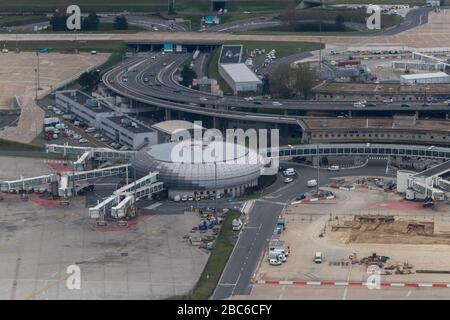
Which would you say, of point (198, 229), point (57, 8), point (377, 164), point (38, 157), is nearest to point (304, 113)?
point (377, 164)

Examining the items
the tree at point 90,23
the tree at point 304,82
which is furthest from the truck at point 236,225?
the tree at point 90,23

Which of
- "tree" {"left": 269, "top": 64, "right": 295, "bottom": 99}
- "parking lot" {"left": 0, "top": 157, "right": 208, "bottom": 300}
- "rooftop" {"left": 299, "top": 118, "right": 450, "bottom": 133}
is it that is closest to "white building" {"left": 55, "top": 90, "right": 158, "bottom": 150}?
"rooftop" {"left": 299, "top": 118, "right": 450, "bottom": 133}

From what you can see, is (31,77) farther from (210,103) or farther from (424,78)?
(424,78)

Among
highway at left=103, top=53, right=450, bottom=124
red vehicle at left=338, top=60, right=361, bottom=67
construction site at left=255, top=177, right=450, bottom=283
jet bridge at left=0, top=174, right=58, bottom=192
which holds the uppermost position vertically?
red vehicle at left=338, top=60, right=361, bottom=67

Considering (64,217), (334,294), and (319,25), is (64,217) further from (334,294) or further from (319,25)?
(319,25)

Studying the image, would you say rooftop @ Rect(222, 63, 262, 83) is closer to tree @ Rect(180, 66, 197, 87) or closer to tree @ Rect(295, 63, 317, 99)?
tree @ Rect(180, 66, 197, 87)

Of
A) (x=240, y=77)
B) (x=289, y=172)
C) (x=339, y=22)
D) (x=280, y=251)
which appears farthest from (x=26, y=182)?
(x=339, y=22)
